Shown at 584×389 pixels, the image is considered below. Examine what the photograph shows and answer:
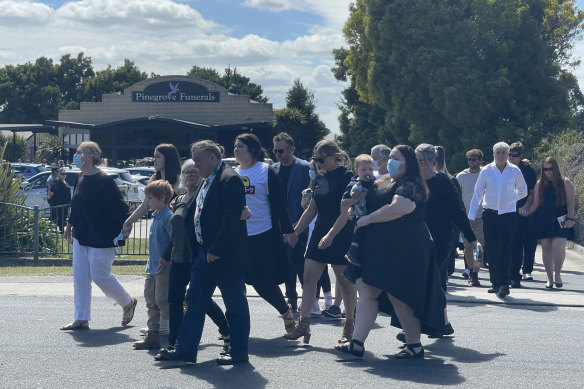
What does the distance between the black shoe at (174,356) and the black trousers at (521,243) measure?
241 inches

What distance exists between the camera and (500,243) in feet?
35.6

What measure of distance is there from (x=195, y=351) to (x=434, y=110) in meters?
24.3

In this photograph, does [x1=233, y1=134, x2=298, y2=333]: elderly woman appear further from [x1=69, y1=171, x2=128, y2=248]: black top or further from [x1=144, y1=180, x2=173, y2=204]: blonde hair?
[x1=69, y1=171, x2=128, y2=248]: black top

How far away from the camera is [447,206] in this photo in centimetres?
842

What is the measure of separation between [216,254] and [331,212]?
156 centimetres

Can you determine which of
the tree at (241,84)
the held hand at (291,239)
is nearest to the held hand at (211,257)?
the held hand at (291,239)

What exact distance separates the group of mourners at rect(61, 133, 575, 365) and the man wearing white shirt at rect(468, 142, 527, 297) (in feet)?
4.42

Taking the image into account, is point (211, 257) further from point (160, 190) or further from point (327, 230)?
point (327, 230)

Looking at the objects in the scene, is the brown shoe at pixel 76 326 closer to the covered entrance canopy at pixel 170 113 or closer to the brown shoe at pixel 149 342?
the brown shoe at pixel 149 342

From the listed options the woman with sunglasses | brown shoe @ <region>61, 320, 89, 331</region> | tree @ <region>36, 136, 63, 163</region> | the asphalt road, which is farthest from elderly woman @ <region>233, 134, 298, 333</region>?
tree @ <region>36, 136, 63, 163</region>

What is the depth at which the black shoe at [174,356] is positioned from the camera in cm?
700

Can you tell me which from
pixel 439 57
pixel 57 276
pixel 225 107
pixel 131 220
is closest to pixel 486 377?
pixel 131 220

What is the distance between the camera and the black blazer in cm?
692

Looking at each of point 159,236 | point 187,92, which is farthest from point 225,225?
point 187,92
